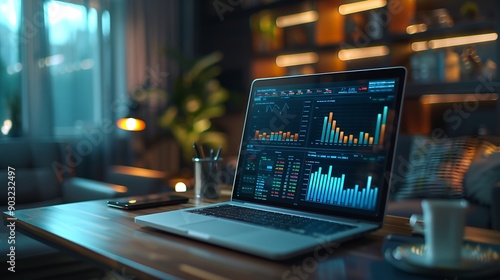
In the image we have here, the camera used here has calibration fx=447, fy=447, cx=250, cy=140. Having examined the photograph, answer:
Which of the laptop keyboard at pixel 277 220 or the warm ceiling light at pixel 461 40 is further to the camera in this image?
the warm ceiling light at pixel 461 40

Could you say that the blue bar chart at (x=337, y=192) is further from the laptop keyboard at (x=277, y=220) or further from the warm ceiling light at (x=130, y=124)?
the warm ceiling light at (x=130, y=124)

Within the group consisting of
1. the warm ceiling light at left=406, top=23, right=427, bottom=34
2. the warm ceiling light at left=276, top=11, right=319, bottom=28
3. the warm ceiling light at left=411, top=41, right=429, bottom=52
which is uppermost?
the warm ceiling light at left=276, top=11, right=319, bottom=28

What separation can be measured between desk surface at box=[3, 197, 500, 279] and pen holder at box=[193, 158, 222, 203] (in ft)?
1.09

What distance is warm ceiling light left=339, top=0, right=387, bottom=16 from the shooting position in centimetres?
318

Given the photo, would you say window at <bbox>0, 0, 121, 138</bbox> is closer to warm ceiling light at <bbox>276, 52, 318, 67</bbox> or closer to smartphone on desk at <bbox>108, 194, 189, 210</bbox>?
warm ceiling light at <bbox>276, 52, 318, 67</bbox>

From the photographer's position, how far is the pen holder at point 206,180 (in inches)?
50.1

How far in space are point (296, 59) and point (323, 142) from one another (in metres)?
2.94

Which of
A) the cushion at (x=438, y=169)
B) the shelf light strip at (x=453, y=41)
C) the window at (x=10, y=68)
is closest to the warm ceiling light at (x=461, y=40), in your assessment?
the shelf light strip at (x=453, y=41)

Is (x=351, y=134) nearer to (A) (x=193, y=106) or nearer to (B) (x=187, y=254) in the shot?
(B) (x=187, y=254)

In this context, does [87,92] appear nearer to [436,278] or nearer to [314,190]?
[314,190]

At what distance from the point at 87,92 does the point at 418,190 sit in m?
2.40

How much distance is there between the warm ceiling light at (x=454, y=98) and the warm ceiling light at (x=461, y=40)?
330 millimetres

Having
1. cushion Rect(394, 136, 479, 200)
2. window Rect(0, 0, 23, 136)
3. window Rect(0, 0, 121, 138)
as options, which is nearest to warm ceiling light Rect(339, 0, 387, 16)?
cushion Rect(394, 136, 479, 200)

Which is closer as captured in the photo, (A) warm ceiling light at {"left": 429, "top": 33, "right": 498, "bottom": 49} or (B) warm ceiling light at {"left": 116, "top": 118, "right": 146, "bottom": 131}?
(A) warm ceiling light at {"left": 429, "top": 33, "right": 498, "bottom": 49}
